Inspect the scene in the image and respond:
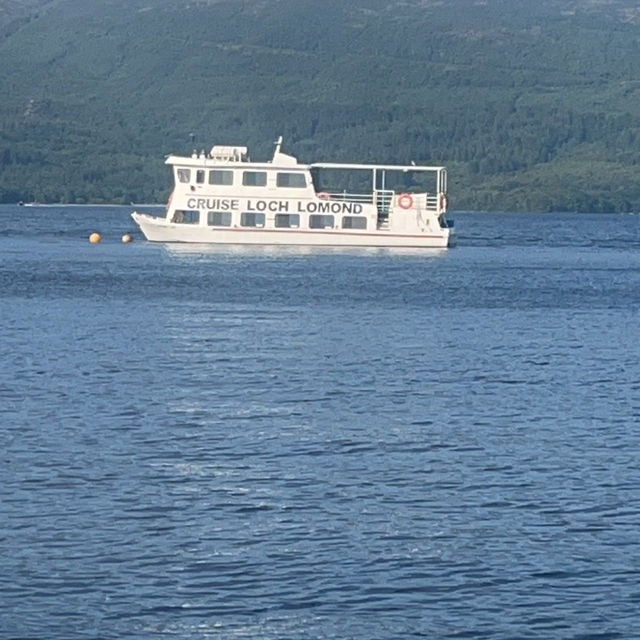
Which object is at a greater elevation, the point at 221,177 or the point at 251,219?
the point at 221,177

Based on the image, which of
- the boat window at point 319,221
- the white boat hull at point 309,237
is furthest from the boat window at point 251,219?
the boat window at point 319,221

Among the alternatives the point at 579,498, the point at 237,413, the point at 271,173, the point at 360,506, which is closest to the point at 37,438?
the point at 237,413

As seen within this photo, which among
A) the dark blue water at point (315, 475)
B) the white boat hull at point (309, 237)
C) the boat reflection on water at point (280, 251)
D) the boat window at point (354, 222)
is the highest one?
the boat window at point (354, 222)

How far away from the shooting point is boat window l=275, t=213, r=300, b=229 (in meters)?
96.6

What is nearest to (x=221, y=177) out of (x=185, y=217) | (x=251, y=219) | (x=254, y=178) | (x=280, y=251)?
(x=254, y=178)

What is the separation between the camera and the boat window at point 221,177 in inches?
3757

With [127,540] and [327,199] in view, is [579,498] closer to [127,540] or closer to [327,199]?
[127,540]

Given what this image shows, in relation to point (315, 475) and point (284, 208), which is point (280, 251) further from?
point (315, 475)

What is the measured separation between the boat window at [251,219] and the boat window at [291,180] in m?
2.36

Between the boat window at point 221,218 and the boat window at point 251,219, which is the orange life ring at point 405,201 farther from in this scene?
the boat window at point 221,218

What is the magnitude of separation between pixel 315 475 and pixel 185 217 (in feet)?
237

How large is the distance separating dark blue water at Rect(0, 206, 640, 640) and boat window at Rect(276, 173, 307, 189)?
36312mm

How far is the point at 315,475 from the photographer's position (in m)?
28.6

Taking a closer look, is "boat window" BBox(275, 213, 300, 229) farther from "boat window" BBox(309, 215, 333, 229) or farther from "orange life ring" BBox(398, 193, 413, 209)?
"orange life ring" BBox(398, 193, 413, 209)
